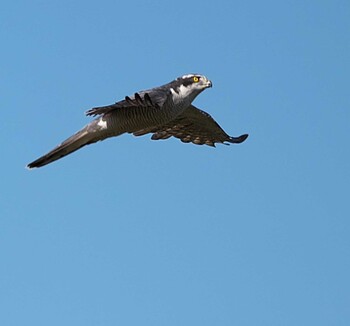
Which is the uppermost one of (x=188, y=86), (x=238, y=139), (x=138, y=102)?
(x=238, y=139)

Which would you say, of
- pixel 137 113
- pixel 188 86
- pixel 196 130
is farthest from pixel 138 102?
pixel 196 130

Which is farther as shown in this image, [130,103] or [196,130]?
[196,130]

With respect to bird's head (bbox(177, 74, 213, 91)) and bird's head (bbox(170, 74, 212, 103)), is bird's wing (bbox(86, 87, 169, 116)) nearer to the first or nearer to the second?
bird's head (bbox(170, 74, 212, 103))

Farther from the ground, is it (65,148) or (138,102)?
(138,102)

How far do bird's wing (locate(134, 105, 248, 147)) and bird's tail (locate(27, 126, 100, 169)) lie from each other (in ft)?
12.5

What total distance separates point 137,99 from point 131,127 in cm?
92

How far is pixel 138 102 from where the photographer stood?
54.6 feet

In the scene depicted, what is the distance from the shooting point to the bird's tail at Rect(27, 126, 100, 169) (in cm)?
1764

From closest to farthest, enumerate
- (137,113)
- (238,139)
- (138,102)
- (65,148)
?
(138,102), (137,113), (65,148), (238,139)

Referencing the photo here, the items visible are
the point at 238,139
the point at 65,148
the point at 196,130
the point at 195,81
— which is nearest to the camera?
the point at 65,148

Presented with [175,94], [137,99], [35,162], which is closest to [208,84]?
[175,94]

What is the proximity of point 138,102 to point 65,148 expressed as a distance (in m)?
1.86

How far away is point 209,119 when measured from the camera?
21.7 meters

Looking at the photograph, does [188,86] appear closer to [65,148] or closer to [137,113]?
[137,113]
